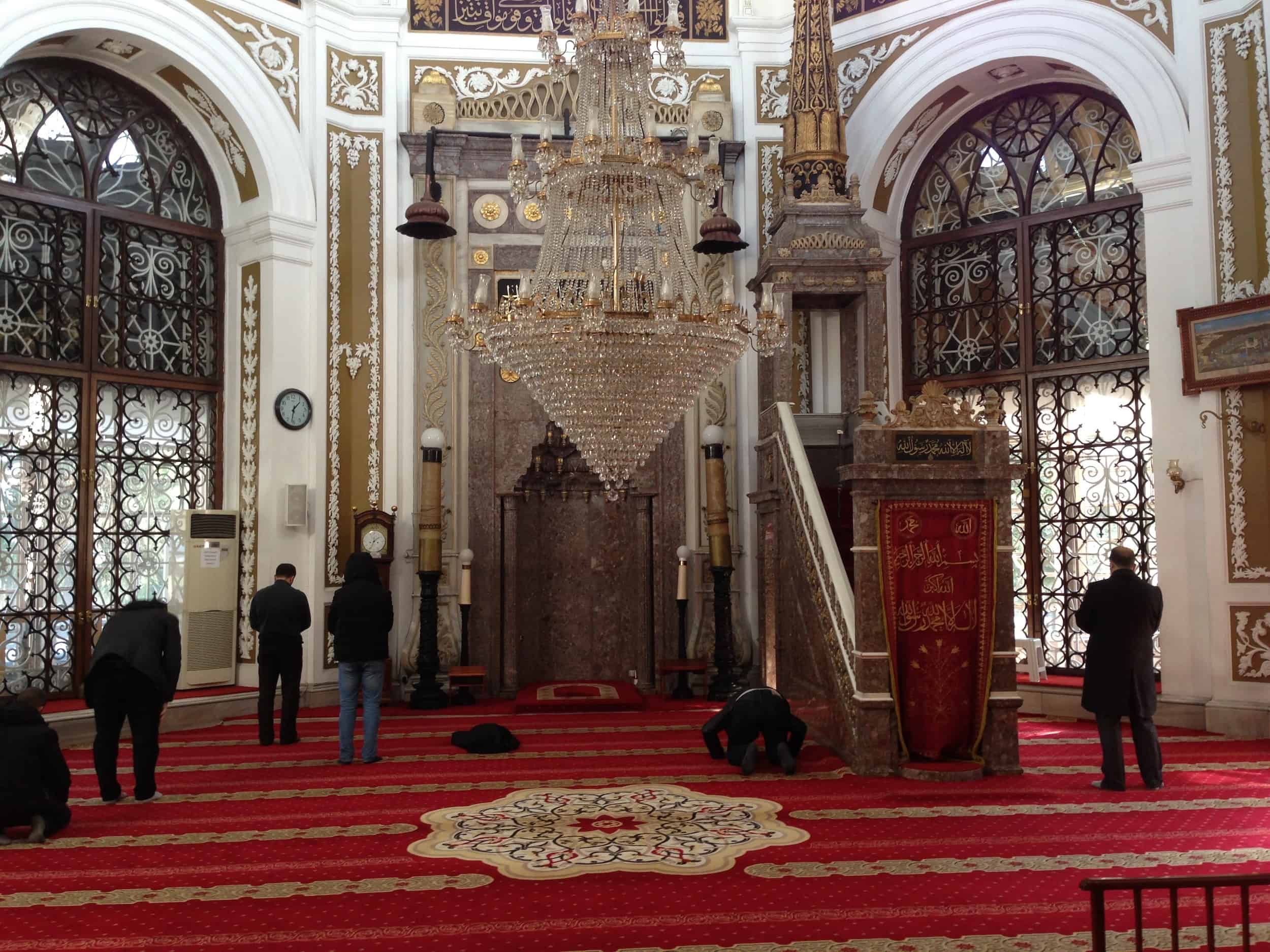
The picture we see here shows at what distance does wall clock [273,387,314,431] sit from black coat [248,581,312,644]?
1.78m

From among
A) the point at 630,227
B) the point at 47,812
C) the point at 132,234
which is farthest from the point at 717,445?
the point at 47,812

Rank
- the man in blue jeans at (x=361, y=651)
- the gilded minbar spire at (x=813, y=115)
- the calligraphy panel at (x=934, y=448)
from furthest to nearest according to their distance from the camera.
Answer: the gilded minbar spire at (x=813, y=115), the man in blue jeans at (x=361, y=651), the calligraphy panel at (x=934, y=448)

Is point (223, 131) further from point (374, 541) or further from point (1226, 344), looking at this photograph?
point (1226, 344)

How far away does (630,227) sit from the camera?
20.3 feet

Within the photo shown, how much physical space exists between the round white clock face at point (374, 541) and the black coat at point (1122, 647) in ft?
15.1

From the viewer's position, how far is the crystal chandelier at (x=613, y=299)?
5363 mm

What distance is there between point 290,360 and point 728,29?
13.0ft

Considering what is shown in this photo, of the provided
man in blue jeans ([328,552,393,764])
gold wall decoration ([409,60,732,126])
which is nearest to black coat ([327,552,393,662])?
man in blue jeans ([328,552,393,764])

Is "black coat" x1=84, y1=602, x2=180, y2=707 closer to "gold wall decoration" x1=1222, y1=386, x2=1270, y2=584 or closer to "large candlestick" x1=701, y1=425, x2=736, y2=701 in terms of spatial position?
"large candlestick" x1=701, y1=425, x2=736, y2=701

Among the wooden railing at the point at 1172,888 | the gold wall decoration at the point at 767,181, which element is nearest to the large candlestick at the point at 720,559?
the gold wall decoration at the point at 767,181

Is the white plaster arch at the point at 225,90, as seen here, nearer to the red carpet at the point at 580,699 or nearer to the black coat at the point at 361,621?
the black coat at the point at 361,621

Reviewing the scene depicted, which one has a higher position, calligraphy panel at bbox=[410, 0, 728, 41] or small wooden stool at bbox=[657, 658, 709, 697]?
calligraphy panel at bbox=[410, 0, 728, 41]

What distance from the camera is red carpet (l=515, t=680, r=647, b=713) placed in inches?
291

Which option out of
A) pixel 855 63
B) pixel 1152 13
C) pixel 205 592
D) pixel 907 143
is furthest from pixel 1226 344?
pixel 205 592
